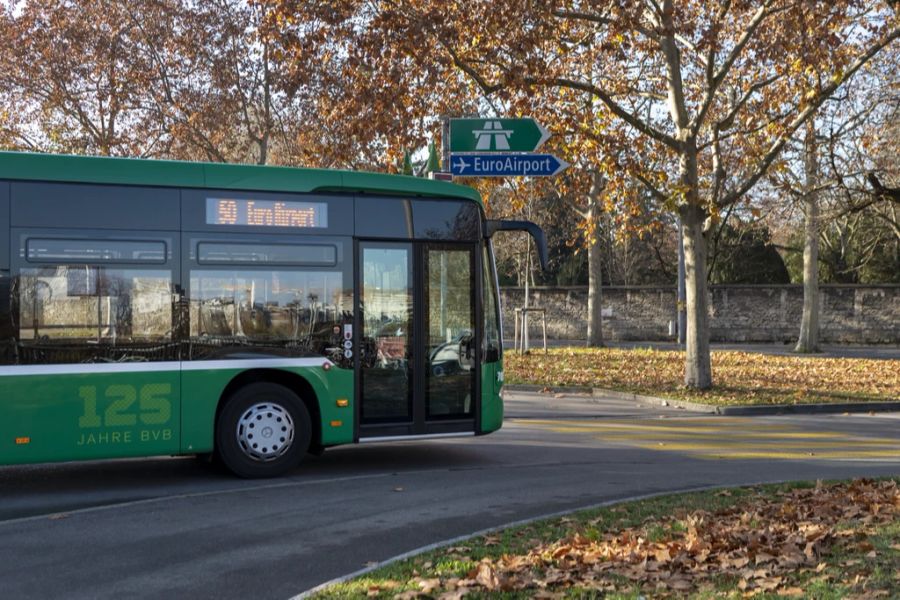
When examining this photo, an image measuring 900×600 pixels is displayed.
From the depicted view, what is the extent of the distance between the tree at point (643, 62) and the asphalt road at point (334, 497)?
6.27 m

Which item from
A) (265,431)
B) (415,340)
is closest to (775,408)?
(415,340)

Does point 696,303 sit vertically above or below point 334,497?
above

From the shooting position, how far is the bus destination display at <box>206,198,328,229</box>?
10.5 m

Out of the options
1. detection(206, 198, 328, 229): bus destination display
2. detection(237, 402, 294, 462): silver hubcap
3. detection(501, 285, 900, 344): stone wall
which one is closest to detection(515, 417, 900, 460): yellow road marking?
detection(237, 402, 294, 462): silver hubcap

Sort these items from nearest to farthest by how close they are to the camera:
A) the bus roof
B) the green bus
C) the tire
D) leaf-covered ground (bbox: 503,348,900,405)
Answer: the green bus < the bus roof < the tire < leaf-covered ground (bbox: 503,348,900,405)

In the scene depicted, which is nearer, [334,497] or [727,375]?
[334,497]

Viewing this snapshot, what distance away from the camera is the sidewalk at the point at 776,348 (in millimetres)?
33406

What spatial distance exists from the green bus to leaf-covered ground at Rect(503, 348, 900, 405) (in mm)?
9358

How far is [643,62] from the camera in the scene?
23203mm

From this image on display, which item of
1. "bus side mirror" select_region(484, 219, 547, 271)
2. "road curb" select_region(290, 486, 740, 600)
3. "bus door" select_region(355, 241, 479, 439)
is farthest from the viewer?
"bus side mirror" select_region(484, 219, 547, 271)

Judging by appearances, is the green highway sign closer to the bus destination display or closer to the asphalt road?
the asphalt road

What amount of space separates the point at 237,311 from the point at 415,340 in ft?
6.58

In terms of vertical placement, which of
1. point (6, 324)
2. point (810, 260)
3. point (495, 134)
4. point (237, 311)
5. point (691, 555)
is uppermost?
point (495, 134)

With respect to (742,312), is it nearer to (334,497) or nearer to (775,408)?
(775,408)
